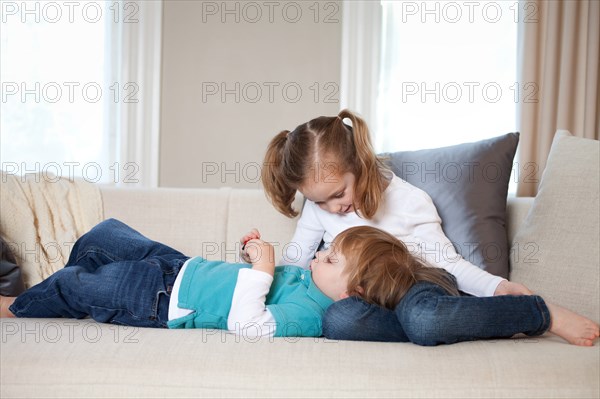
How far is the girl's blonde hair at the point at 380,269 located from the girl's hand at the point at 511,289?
0.11m

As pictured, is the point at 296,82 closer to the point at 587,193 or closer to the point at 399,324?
the point at 587,193

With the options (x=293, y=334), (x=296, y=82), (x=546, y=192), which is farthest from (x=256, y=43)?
(x=293, y=334)

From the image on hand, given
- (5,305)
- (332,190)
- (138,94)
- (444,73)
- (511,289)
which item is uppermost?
(444,73)

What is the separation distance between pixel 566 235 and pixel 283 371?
0.97 metres

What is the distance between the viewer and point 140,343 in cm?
147

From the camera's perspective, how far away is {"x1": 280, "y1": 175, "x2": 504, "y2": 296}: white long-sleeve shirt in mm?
1888

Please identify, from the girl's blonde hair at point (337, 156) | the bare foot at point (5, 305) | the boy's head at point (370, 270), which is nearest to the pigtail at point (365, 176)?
the girl's blonde hair at point (337, 156)

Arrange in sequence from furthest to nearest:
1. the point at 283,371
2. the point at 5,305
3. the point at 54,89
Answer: the point at 54,89
the point at 5,305
the point at 283,371

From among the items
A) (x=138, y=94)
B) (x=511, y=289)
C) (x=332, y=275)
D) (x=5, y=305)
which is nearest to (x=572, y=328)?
(x=511, y=289)

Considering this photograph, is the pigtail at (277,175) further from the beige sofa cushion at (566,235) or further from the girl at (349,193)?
the beige sofa cushion at (566,235)

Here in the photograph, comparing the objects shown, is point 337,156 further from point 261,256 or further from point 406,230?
point 261,256

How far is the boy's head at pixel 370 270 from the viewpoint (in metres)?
1.67

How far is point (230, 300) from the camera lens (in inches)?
67.9

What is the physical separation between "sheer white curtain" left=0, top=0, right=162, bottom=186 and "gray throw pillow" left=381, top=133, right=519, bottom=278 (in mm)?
1747
